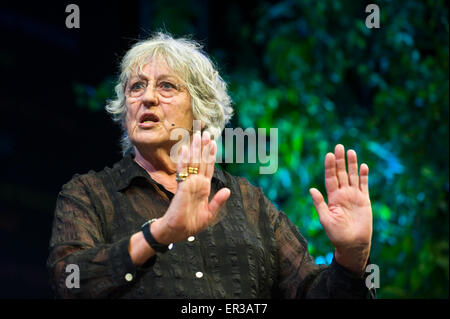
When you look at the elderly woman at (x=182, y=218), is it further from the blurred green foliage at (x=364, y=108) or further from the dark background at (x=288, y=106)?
the blurred green foliage at (x=364, y=108)

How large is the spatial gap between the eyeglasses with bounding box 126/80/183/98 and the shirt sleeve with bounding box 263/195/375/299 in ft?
1.42

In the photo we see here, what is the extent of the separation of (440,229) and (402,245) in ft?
0.72

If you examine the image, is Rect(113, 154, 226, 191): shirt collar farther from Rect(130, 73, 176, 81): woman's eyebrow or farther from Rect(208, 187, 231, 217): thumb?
Rect(208, 187, 231, 217): thumb

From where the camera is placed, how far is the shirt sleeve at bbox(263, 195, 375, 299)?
1685 mm

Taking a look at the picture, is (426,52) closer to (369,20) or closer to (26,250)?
(369,20)

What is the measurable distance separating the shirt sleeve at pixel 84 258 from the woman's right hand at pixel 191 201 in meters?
0.11

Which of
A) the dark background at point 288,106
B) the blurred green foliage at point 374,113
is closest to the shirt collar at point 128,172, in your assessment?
the dark background at point 288,106

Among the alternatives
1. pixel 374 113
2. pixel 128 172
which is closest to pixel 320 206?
pixel 128 172

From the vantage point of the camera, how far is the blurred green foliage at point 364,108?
3566mm

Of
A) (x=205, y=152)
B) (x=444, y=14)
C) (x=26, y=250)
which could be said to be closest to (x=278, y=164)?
(x=444, y=14)

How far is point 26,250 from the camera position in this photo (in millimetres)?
3402

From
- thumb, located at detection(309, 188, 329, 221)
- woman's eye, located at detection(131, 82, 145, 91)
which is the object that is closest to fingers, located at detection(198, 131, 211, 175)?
thumb, located at detection(309, 188, 329, 221)

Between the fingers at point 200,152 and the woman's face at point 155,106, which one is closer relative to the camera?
the fingers at point 200,152

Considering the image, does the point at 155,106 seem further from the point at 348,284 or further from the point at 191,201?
the point at 348,284
